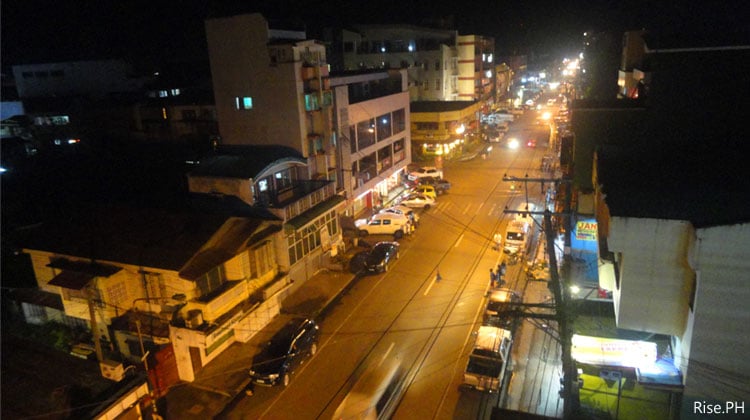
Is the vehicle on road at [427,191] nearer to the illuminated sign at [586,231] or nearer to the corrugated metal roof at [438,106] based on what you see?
the corrugated metal roof at [438,106]

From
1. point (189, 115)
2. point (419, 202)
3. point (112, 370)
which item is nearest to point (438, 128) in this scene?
point (419, 202)

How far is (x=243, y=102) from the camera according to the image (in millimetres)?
27750

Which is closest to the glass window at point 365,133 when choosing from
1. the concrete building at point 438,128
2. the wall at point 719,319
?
the concrete building at point 438,128

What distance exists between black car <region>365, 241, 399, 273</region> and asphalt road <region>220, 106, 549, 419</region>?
1.71 feet

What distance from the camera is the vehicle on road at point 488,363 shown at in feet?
52.0

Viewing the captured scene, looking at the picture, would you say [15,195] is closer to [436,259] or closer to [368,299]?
[368,299]

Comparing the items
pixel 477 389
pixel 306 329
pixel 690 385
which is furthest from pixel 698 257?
pixel 306 329

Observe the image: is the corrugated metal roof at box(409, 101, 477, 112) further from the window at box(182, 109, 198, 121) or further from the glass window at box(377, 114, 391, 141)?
the window at box(182, 109, 198, 121)

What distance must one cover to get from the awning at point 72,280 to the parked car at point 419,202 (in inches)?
982

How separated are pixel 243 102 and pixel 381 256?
12.8m

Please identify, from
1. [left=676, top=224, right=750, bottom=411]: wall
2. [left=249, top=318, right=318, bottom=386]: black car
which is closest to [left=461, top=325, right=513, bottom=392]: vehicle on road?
[left=676, top=224, right=750, bottom=411]: wall

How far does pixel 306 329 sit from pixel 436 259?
1110 cm

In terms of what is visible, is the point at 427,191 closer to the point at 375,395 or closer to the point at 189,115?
the point at 189,115

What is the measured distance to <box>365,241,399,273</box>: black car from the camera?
2581cm
